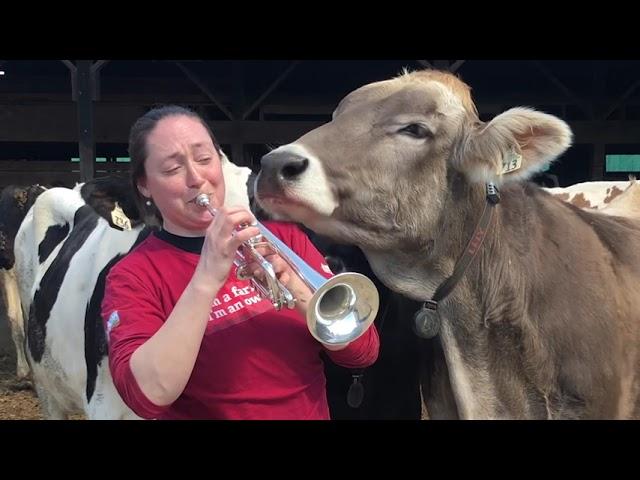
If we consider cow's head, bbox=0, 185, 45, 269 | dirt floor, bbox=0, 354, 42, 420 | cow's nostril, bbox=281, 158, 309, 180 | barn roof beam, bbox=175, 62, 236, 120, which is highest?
barn roof beam, bbox=175, 62, 236, 120

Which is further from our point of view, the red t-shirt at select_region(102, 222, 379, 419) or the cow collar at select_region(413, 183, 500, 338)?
the cow collar at select_region(413, 183, 500, 338)

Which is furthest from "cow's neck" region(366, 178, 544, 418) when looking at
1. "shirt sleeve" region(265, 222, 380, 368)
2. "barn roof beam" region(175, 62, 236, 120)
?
"barn roof beam" region(175, 62, 236, 120)

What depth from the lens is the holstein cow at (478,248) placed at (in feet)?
7.60

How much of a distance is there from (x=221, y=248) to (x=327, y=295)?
13.6 inches

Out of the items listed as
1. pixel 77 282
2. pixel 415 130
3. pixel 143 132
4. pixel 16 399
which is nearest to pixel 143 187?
pixel 143 132

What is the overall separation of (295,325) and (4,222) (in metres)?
5.68

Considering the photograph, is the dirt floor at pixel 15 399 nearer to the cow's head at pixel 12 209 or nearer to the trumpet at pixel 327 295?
the cow's head at pixel 12 209

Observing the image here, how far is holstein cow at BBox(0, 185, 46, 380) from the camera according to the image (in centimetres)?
667

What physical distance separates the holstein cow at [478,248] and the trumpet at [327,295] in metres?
0.34

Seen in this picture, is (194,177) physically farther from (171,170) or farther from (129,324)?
(129,324)

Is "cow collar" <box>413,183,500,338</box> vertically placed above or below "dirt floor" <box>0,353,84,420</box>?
above

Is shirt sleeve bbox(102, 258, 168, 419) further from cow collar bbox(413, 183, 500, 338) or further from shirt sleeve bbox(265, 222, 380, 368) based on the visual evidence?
cow collar bbox(413, 183, 500, 338)

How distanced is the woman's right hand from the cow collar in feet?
3.11

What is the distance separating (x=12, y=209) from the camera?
6875 millimetres
